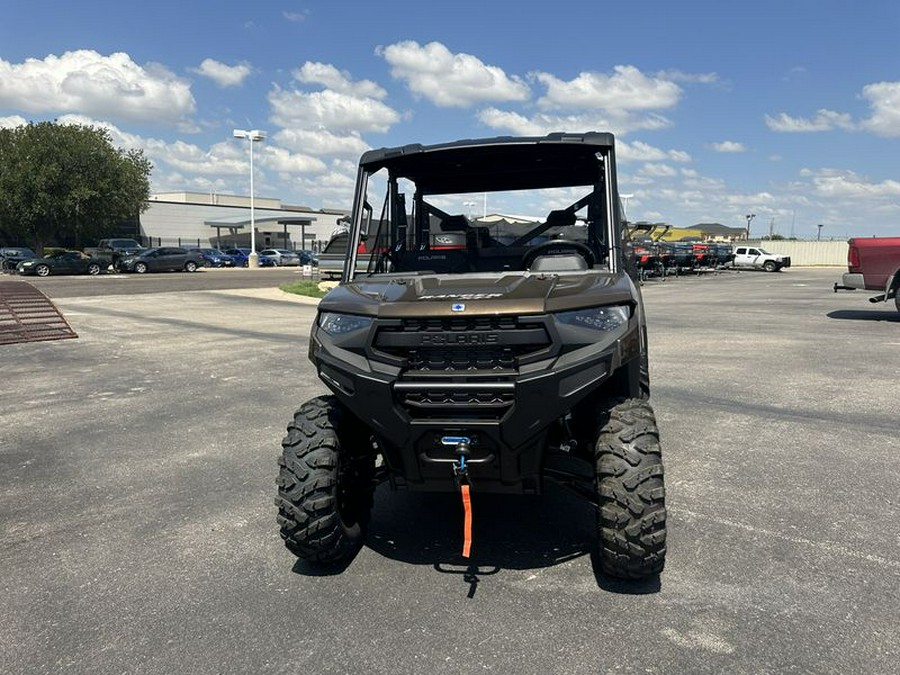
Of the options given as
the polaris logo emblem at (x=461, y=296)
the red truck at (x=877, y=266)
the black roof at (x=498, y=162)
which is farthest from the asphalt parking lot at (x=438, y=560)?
the red truck at (x=877, y=266)

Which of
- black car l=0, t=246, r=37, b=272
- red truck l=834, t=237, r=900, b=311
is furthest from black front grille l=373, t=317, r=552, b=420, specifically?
black car l=0, t=246, r=37, b=272

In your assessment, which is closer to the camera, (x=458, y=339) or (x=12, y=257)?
(x=458, y=339)

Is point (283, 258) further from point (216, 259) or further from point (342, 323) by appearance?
point (342, 323)

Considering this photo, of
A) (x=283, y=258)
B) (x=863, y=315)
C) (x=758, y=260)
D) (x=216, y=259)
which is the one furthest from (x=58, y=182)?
(x=758, y=260)

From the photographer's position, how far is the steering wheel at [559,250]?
4.14 meters

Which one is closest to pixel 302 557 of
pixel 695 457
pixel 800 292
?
pixel 695 457

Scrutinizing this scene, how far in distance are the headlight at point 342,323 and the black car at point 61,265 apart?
35.9 meters

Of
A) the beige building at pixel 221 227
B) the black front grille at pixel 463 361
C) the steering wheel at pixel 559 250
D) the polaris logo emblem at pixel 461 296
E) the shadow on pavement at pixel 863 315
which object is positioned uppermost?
the beige building at pixel 221 227

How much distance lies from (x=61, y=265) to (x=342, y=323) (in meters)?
36.9

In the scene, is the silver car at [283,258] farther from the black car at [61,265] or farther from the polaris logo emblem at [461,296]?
the polaris logo emblem at [461,296]

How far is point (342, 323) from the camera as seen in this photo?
10.9 feet

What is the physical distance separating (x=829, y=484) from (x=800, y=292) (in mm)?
20857

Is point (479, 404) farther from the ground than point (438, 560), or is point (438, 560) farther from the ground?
point (479, 404)

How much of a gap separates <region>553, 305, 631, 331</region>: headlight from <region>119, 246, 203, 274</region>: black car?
38.7m
